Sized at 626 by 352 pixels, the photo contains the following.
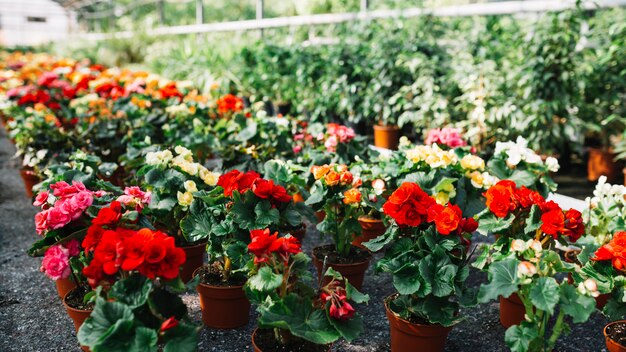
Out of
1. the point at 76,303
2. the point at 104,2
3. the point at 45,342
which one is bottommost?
the point at 45,342

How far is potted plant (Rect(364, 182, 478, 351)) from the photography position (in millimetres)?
1799

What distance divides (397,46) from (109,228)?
377 centimetres

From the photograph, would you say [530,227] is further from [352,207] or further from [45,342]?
[45,342]

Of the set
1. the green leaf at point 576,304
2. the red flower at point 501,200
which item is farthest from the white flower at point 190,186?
the green leaf at point 576,304

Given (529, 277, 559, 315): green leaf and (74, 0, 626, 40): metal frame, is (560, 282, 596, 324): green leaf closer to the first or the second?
(529, 277, 559, 315): green leaf

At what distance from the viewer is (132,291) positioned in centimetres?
156

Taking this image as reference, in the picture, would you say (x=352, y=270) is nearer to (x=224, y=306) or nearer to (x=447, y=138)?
(x=224, y=306)

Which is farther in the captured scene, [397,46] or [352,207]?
[397,46]

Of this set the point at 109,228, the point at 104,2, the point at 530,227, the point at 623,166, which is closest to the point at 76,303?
the point at 109,228

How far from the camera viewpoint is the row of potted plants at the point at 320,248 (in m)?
1.57

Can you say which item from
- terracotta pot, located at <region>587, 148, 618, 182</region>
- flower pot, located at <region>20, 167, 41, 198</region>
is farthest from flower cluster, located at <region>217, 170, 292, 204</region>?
terracotta pot, located at <region>587, 148, 618, 182</region>

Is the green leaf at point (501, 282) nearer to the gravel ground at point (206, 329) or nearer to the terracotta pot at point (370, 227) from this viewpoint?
the gravel ground at point (206, 329)

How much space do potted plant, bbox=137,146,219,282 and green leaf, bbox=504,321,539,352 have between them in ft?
4.22

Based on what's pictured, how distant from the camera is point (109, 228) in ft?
5.96
